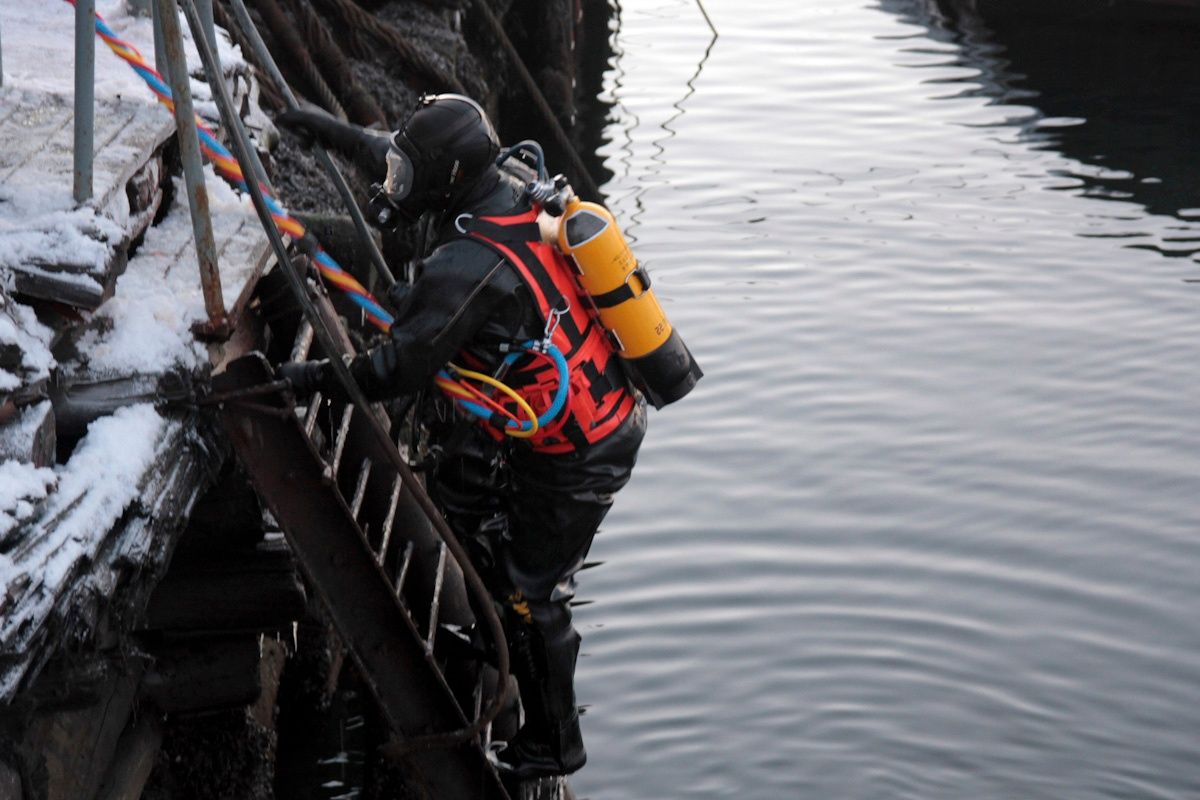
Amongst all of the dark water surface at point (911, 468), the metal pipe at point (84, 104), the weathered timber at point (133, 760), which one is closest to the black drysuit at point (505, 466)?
the metal pipe at point (84, 104)

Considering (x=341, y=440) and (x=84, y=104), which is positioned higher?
(x=84, y=104)

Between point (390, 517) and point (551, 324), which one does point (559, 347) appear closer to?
point (551, 324)

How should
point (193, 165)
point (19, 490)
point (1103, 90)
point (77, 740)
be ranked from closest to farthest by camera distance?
point (19, 490)
point (193, 165)
point (77, 740)
point (1103, 90)

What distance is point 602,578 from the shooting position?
27.3 ft

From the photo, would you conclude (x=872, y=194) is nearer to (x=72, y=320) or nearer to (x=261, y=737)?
(x=261, y=737)

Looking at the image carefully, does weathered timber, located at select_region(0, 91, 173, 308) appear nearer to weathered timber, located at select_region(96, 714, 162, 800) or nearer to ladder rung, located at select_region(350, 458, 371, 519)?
ladder rung, located at select_region(350, 458, 371, 519)

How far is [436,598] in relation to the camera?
529 cm

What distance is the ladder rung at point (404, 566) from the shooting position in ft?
16.8

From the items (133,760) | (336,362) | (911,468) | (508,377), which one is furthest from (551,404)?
(911,468)

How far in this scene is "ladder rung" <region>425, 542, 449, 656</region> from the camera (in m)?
5.00

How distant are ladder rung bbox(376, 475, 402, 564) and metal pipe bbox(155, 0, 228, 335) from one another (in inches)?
38.9

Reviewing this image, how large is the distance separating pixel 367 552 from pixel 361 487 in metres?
0.44

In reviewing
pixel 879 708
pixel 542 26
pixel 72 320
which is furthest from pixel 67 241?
pixel 542 26

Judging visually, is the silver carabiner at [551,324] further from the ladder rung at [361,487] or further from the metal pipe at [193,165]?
the metal pipe at [193,165]
